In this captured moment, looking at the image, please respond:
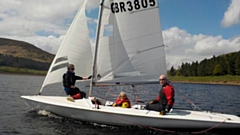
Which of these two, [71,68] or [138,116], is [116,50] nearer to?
[71,68]

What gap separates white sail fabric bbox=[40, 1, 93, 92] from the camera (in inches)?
500

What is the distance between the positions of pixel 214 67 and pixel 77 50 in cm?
11165

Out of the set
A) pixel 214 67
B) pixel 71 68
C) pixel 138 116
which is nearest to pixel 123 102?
pixel 138 116

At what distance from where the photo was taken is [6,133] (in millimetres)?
10117

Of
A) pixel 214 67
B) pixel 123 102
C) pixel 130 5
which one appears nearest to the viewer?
pixel 123 102

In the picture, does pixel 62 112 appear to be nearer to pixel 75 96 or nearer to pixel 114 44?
pixel 75 96

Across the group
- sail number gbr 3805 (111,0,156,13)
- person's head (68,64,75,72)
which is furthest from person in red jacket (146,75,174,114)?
person's head (68,64,75,72)

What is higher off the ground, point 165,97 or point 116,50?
point 116,50

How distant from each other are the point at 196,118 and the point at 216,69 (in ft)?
356

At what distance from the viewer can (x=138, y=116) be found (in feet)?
33.9

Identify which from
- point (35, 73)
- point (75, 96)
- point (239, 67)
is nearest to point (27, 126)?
point (75, 96)

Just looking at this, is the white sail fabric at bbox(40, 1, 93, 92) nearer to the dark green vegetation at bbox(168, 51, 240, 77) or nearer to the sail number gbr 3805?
the sail number gbr 3805

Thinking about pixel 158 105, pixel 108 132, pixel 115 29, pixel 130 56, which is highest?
pixel 115 29

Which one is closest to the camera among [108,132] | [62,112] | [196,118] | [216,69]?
[196,118]
